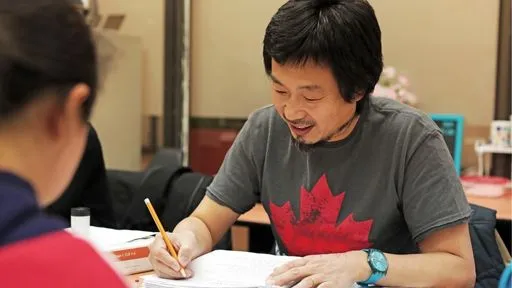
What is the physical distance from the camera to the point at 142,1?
413 centimetres

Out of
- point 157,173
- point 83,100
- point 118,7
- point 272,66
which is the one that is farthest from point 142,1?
point 83,100

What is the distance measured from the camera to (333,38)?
144 cm

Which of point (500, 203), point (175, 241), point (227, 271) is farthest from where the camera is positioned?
point (500, 203)

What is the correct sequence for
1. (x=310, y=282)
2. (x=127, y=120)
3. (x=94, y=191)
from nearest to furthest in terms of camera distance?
(x=310, y=282), (x=94, y=191), (x=127, y=120)

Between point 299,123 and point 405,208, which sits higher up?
point 299,123

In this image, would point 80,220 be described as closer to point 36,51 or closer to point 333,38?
point 333,38

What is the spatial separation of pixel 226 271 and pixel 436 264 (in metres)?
0.44

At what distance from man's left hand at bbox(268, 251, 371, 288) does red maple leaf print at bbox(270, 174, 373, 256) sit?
7.3 inches

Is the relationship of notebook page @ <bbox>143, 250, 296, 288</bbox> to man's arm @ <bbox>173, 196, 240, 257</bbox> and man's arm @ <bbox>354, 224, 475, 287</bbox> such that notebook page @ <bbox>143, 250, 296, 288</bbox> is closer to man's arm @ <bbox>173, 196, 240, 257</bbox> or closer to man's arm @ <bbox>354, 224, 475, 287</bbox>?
man's arm @ <bbox>173, 196, 240, 257</bbox>

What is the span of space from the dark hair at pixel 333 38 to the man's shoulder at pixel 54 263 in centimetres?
92

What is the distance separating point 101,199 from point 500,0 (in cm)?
230

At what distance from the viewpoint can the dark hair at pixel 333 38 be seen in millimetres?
1443

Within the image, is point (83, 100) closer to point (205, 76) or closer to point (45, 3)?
point (45, 3)

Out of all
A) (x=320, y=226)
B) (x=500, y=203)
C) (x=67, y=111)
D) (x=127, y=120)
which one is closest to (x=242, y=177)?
(x=320, y=226)
